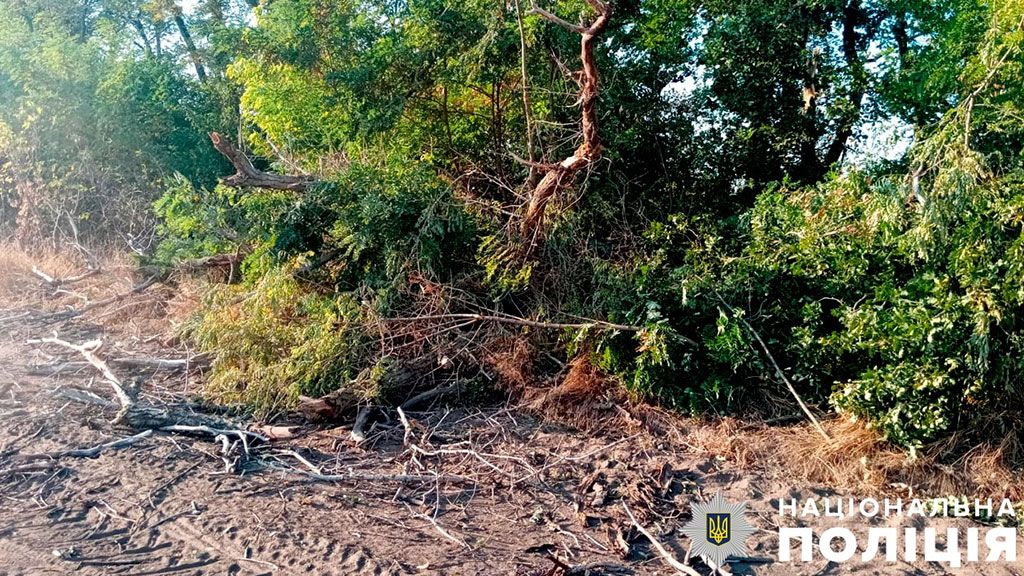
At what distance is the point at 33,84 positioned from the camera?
1242 cm

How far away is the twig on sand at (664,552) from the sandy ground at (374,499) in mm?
56

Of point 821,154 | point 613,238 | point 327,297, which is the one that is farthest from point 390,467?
point 821,154

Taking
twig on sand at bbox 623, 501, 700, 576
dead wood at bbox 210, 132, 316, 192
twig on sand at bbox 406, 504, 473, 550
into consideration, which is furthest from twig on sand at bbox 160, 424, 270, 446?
twig on sand at bbox 623, 501, 700, 576

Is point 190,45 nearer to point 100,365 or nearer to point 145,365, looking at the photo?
point 145,365

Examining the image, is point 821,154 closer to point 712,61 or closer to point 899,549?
point 712,61

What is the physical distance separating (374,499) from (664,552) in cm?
175

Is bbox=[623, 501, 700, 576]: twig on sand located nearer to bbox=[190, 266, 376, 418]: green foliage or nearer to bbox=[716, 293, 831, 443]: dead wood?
bbox=[716, 293, 831, 443]: dead wood

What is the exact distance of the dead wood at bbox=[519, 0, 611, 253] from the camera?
595 cm

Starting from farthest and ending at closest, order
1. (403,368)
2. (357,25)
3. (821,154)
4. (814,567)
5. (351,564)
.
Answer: (821,154) → (357,25) → (403,368) → (814,567) → (351,564)

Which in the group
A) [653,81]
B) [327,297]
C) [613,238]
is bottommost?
[327,297]

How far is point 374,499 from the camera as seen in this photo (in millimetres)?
4594

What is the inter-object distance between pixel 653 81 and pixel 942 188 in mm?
3769

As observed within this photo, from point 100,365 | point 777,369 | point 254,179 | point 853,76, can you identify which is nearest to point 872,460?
point 777,369

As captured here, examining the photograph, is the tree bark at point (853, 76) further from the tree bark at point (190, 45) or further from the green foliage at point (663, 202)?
the tree bark at point (190, 45)
